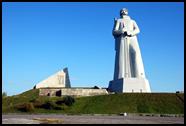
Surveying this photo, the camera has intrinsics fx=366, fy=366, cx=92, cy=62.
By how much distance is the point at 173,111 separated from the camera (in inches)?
1775

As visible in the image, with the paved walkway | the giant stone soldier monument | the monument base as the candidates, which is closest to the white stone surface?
the giant stone soldier monument

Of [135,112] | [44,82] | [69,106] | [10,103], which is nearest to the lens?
[135,112]

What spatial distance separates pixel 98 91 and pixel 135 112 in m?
13.4

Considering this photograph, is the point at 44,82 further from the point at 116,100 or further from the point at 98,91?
the point at 116,100

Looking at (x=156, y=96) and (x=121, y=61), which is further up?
(x=121, y=61)

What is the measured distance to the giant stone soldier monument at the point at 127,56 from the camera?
191 feet

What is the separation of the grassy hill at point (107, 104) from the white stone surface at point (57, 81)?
1003cm

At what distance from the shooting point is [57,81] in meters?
63.5

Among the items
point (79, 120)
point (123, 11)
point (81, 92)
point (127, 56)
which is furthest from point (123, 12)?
point (79, 120)

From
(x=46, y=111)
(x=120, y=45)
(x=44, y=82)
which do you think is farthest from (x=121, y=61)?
(x=46, y=111)

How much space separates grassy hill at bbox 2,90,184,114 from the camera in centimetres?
4542

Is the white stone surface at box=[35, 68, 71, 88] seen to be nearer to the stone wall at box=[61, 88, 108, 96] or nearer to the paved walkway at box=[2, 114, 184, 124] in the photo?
the stone wall at box=[61, 88, 108, 96]

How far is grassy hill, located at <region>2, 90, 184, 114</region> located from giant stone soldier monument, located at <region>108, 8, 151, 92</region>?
19.6 ft

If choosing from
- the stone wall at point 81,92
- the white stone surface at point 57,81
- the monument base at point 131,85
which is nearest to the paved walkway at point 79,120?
the stone wall at point 81,92
